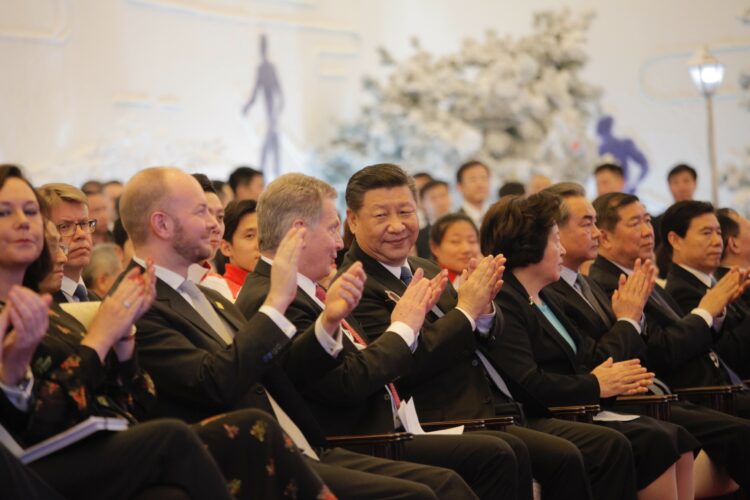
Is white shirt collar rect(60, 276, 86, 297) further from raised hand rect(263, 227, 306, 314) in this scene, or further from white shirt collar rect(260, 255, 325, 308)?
raised hand rect(263, 227, 306, 314)

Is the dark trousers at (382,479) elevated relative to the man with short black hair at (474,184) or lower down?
lower down

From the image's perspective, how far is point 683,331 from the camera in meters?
4.96

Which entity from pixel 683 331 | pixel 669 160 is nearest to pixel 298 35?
pixel 669 160

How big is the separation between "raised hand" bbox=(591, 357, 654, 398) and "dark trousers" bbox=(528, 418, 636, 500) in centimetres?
24

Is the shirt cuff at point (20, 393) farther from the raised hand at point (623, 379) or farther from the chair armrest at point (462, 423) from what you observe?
the raised hand at point (623, 379)

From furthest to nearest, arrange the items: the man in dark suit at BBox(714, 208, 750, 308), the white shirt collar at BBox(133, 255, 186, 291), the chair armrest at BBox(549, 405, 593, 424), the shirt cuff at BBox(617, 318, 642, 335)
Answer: the man in dark suit at BBox(714, 208, 750, 308) < the shirt cuff at BBox(617, 318, 642, 335) < the chair armrest at BBox(549, 405, 593, 424) < the white shirt collar at BBox(133, 255, 186, 291)

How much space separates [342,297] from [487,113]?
741cm

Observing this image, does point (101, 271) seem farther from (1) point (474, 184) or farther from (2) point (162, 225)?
(1) point (474, 184)

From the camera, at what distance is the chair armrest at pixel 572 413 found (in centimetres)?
431

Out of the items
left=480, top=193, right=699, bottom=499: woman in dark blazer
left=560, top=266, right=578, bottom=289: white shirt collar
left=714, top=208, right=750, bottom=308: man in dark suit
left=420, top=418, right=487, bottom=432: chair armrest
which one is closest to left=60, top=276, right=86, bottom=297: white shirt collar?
left=420, top=418, right=487, bottom=432: chair armrest

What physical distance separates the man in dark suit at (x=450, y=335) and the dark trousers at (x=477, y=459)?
26 cm

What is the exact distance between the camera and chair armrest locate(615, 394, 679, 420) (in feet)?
14.9

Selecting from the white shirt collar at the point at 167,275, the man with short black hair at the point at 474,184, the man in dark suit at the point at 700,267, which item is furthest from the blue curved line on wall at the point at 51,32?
the white shirt collar at the point at 167,275

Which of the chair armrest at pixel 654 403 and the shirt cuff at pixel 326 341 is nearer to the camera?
the shirt cuff at pixel 326 341
